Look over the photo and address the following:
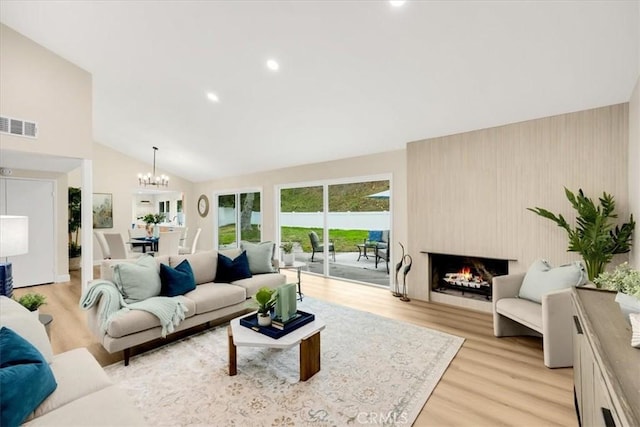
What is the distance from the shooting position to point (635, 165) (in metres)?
2.65

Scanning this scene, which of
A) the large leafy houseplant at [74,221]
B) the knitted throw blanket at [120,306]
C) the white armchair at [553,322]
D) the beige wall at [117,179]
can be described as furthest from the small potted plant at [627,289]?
the large leafy houseplant at [74,221]

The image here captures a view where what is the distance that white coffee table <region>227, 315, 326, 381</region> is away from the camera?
228cm

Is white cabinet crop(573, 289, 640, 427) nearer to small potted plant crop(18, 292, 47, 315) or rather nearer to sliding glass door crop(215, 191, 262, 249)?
small potted plant crop(18, 292, 47, 315)

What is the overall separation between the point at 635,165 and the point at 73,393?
452 cm

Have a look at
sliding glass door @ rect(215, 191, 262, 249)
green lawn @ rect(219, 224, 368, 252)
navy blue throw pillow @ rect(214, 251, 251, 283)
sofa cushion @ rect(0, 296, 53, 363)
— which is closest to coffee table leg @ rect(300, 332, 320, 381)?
sofa cushion @ rect(0, 296, 53, 363)

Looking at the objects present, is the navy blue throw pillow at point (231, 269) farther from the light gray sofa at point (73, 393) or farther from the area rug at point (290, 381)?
the light gray sofa at point (73, 393)

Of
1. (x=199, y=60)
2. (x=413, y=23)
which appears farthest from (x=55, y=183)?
(x=413, y=23)

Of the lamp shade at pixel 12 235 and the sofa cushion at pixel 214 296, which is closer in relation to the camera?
the lamp shade at pixel 12 235

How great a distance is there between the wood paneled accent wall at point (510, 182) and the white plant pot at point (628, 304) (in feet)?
7.71

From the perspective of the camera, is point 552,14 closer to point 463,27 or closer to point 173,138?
point 463,27

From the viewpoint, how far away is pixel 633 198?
2766 mm

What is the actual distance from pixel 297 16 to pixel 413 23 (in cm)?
105

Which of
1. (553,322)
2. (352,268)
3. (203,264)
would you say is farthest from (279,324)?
(352,268)

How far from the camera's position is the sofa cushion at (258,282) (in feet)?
12.4
